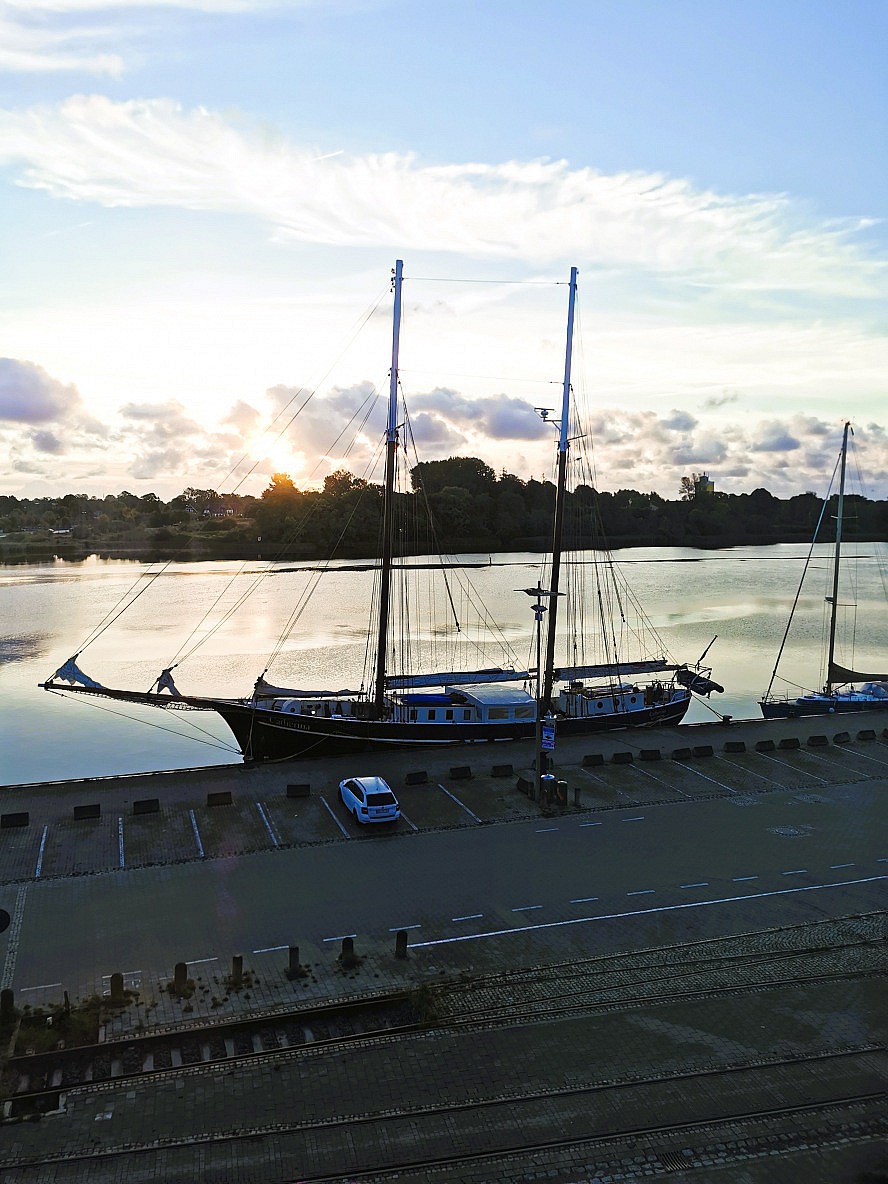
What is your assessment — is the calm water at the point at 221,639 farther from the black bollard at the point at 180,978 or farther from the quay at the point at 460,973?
the black bollard at the point at 180,978

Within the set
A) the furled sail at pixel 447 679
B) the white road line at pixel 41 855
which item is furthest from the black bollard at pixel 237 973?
the furled sail at pixel 447 679

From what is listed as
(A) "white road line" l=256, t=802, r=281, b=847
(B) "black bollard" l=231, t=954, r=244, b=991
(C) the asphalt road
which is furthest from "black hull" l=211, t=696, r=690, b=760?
(B) "black bollard" l=231, t=954, r=244, b=991

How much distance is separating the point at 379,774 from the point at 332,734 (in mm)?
3554

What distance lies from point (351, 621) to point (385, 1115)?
78192mm

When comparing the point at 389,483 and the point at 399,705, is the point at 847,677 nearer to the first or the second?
the point at 399,705

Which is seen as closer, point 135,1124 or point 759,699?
point 135,1124

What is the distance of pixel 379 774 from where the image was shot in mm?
31250

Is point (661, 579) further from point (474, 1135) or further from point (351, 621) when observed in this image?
point (474, 1135)

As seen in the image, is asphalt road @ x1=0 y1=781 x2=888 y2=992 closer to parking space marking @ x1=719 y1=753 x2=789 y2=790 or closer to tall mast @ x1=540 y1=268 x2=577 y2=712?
parking space marking @ x1=719 y1=753 x2=789 y2=790

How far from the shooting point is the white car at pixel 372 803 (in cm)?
2511

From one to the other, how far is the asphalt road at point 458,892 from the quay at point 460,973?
94mm

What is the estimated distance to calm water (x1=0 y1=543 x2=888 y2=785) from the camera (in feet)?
147

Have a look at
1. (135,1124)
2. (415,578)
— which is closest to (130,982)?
(135,1124)

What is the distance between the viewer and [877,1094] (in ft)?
45.1
